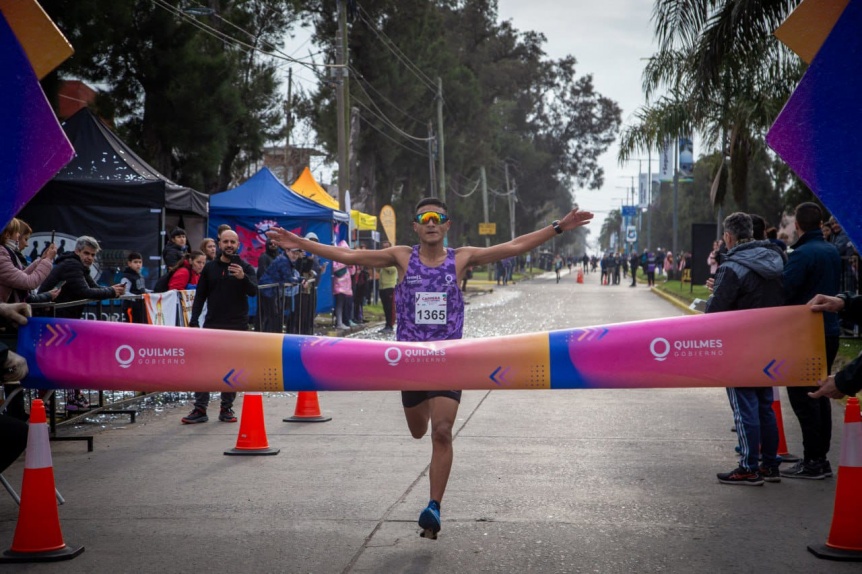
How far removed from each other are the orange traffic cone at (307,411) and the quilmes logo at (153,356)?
4.74 meters

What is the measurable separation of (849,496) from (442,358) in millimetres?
2421

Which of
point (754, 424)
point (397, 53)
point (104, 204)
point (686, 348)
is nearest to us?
point (686, 348)

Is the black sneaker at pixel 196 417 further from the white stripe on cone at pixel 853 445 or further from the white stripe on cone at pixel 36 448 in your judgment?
the white stripe on cone at pixel 853 445

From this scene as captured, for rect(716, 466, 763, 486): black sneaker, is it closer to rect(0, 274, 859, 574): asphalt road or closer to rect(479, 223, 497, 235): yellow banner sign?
rect(0, 274, 859, 574): asphalt road

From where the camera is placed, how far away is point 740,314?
6.08 m

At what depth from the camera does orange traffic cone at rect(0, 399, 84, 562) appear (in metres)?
5.71

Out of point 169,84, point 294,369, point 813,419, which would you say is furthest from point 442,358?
point 169,84

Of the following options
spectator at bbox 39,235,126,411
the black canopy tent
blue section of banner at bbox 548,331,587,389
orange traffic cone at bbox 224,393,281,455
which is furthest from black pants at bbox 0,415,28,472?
the black canopy tent

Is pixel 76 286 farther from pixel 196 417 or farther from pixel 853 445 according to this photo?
pixel 853 445

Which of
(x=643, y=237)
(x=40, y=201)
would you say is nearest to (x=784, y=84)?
(x=40, y=201)

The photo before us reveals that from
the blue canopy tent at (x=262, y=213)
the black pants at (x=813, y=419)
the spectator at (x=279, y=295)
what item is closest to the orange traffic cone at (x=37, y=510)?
the black pants at (x=813, y=419)

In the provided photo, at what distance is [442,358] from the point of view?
607 cm

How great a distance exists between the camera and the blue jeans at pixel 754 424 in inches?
295

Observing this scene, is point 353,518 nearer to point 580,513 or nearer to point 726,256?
point 580,513
